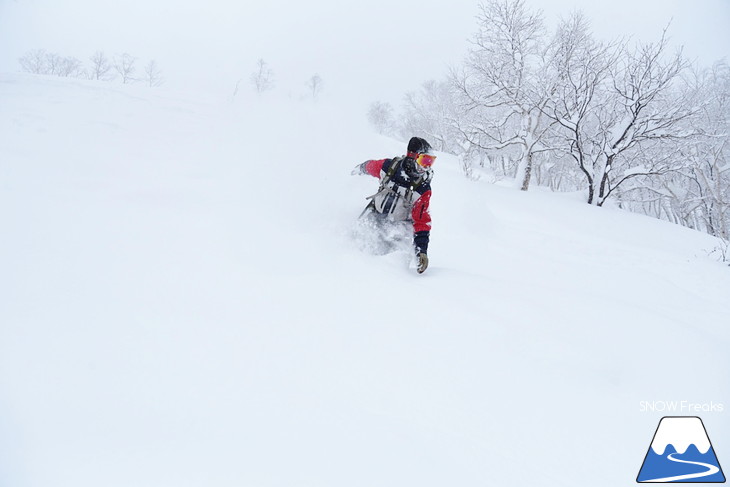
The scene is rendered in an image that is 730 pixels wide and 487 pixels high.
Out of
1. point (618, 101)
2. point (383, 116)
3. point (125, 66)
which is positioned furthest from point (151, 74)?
point (618, 101)

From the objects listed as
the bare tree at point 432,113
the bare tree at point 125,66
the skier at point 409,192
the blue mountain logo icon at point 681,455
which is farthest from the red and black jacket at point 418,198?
the bare tree at point 125,66

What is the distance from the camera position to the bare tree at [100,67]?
122ft

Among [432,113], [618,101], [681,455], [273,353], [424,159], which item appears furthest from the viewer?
[432,113]

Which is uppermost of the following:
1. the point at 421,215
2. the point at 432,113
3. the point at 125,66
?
the point at 125,66

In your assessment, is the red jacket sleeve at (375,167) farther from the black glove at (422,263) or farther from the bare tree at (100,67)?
the bare tree at (100,67)

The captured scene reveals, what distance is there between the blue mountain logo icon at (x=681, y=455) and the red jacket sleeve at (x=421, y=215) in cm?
236

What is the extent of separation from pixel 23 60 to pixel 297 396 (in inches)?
2097

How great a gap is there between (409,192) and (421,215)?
0.34m

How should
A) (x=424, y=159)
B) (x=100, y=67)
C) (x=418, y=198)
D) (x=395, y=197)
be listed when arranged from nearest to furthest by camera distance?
(x=424, y=159)
(x=418, y=198)
(x=395, y=197)
(x=100, y=67)

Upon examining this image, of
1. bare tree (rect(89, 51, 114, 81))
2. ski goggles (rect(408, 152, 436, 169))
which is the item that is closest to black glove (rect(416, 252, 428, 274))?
ski goggles (rect(408, 152, 436, 169))

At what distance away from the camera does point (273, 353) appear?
1.71m

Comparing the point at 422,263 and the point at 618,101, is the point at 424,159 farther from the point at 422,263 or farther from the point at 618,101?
the point at 618,101

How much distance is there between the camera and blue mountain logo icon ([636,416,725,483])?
149cm

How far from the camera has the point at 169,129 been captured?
228 inches
